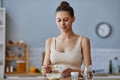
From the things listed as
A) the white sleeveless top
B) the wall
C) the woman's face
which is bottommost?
the white sleeveless top

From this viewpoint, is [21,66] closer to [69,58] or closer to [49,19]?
[49,19]

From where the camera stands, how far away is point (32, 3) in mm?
5078

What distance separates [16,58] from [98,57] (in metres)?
1.57

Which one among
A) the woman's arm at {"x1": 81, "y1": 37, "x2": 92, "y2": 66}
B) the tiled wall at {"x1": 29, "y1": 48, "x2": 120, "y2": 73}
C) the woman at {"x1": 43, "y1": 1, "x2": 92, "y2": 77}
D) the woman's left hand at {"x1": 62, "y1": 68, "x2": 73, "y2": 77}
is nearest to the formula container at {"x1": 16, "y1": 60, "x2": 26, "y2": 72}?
the tiled wall at {"x1": 29, "y1": 48, "x2": 120, "y2": 73}

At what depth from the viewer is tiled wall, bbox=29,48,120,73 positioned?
5.04 meters

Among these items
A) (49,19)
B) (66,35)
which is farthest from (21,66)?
(66,35)

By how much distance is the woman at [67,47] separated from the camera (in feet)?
6.25

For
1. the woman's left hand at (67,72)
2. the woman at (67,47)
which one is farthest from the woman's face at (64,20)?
the woman's left hand at (67,72)

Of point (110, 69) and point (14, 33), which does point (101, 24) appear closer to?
point (110, 69)

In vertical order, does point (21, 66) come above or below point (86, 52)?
below

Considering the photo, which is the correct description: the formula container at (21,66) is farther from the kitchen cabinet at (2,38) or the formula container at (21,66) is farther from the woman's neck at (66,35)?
the woman's neck at (66,35)

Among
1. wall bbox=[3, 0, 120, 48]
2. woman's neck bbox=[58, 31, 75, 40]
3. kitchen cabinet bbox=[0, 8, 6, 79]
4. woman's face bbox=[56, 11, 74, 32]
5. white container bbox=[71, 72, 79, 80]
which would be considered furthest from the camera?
wall bbox=[3, 0, 120, 48]

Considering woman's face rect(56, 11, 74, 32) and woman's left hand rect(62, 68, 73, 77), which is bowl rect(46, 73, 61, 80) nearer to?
woman's left hand rect(62, 68, 73, 77)

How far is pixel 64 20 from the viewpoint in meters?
1.91
